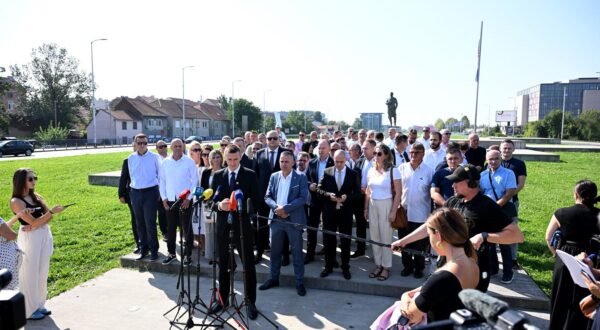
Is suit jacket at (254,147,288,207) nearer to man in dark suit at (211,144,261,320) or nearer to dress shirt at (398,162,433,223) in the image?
man in dark suit at (211,144,261,320)

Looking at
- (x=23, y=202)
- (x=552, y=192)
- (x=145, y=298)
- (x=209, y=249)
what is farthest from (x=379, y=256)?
(x=552, y=192)

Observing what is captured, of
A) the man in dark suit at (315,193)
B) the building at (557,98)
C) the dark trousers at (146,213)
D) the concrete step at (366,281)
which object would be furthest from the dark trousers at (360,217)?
the building at (557,98)

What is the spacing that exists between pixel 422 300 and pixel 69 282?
5706mm

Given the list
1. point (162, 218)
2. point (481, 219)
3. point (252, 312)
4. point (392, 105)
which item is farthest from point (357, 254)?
point (392, 105)

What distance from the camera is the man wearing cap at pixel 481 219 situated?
3127mm

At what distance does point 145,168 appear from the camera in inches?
262

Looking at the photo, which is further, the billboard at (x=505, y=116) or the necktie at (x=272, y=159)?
the billboard at (x=505, y=116)

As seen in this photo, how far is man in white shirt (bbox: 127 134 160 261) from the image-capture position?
6594 mm

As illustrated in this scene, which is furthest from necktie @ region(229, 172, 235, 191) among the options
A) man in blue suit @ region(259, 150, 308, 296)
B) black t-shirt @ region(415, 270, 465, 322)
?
black t-shirt @ region(415, 270, 465, 322)

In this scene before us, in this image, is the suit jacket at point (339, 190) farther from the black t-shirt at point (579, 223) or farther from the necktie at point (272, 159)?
the black t-shirt at point (579, 223)

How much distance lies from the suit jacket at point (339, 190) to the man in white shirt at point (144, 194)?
9.43 ft

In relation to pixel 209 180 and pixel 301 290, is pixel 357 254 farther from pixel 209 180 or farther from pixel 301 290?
pixel 209 180

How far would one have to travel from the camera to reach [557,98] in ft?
436

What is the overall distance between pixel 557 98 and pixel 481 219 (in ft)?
515
